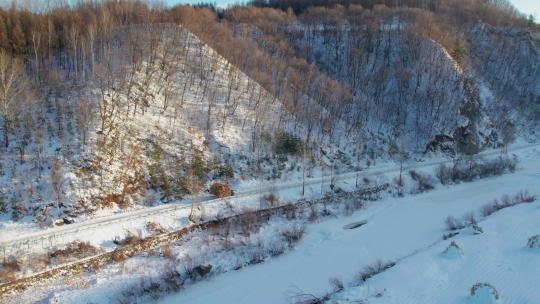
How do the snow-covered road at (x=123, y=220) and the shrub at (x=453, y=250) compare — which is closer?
the shrub at (x=453, y=250)

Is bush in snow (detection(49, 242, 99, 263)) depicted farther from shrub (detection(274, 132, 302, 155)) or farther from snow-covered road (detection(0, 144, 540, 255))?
shrub (detection(274, 132, 302, 155))

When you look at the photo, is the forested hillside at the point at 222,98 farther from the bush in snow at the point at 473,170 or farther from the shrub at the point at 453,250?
the shrub at the point at 453,250

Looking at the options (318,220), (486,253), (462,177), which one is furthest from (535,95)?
(486,253)

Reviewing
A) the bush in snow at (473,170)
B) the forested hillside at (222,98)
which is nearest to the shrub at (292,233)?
the forested hillside at (222,98)

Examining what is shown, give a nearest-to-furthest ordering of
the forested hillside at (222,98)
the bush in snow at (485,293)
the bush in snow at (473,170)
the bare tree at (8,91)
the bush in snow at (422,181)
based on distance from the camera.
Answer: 1. the bush in snow at (485,293)
2. the bare tree at (8,91)
3. the forested hillside at (222,98)
4. the bush in snow at (422,181)
5. the bush in snow at (473,170)

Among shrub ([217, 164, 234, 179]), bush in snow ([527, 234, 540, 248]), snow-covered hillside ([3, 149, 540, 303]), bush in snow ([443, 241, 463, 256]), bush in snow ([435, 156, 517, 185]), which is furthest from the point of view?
bush in snow ([435, 156, 517, 185])

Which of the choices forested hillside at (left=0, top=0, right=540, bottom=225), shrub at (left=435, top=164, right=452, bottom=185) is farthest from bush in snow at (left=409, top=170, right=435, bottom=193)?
forested hillside at (left=0, top=0, right=540, bottom=225)
